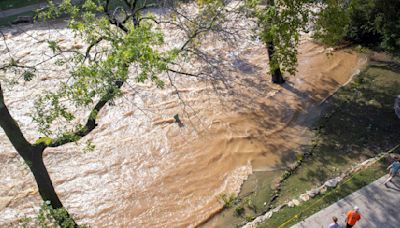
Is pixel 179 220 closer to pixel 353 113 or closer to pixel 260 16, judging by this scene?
pixel 260 16

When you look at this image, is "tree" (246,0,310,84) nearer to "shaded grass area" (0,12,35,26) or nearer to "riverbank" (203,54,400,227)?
"riverbank" (203,54,400,227)

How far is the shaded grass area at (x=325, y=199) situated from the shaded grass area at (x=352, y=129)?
0.78 meters

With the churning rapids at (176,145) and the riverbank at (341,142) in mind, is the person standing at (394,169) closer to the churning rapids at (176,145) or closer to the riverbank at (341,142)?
the riverbank at (341,142)

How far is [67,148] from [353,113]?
10.6 meters

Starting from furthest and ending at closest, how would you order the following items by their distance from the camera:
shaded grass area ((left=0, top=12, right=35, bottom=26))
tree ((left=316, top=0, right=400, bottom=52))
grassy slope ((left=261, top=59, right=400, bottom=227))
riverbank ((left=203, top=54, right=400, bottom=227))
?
1. shaded grass area ((left=0, top=12, right=35, bottom=26))
2. tree ((left=316, top=0, right=400, bottom=52))
3. riverbank ((left=203, top=54, right=400, bottom=227))
4. grassy slope ((left=261, top=59, right=400, bottom=227))

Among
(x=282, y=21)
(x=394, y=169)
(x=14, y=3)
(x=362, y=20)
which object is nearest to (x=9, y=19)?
(x=14, y=3)

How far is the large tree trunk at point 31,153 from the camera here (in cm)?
902

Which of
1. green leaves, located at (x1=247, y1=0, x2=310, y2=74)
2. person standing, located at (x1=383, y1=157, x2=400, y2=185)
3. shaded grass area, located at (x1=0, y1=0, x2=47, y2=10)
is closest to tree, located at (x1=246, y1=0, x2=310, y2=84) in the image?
green leaves, located at (x1=247, y1=0, x2=310, y2=74)

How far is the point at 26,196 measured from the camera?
12.8 metres

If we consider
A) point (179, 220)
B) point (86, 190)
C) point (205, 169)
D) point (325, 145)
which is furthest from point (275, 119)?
point (86, 190)

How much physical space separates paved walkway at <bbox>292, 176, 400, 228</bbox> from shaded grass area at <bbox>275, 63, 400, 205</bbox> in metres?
1.37

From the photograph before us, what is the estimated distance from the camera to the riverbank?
38.4 ft

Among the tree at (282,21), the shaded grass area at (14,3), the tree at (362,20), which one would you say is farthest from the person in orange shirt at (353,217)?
the shaded grass area at (14,3)

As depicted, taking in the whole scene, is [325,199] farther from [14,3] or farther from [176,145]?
[14,3]
